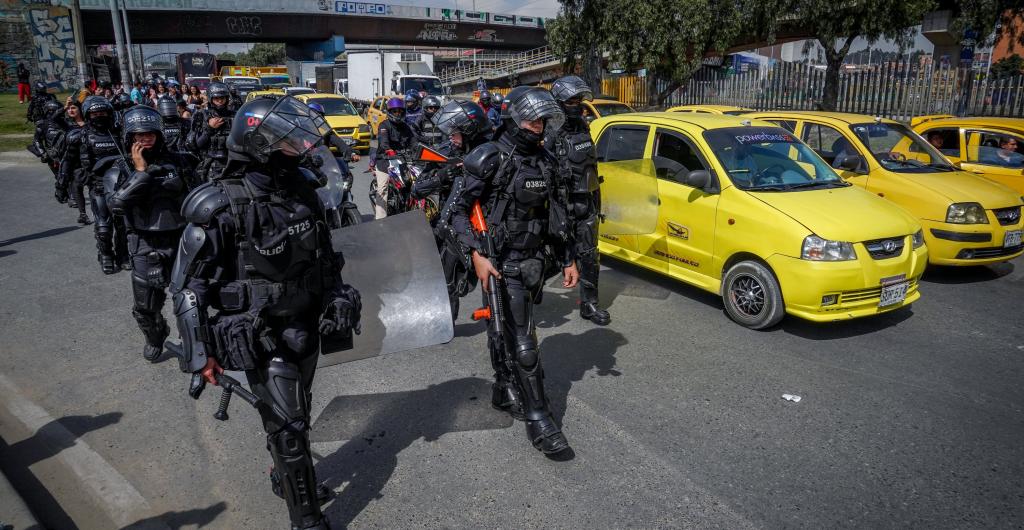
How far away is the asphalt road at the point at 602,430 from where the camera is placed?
3.44 m

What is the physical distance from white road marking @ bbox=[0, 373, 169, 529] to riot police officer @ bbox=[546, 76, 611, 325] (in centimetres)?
350

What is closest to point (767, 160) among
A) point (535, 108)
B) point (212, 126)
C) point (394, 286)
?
point (535, 108)

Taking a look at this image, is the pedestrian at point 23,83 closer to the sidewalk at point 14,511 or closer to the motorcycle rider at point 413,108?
the motorcycle rider at point 413,108

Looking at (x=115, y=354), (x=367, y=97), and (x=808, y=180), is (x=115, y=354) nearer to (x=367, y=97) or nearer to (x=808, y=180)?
(x=808, y=180)

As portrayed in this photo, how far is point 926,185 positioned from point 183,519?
25.5 feet

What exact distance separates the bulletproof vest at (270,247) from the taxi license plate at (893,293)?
16.0 feet

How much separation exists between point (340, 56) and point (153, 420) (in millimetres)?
56192

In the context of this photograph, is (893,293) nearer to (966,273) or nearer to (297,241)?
(966,273)

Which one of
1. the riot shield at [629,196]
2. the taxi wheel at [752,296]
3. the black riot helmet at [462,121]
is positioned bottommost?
the taxi wheel at [752,296]

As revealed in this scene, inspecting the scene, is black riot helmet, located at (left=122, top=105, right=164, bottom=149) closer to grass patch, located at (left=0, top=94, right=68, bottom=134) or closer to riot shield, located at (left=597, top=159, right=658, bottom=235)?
riot shield, located at (left=597, top=159, right=658, bottom=235)

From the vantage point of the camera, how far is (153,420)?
14.5ft

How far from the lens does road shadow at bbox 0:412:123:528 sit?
11.3 ft

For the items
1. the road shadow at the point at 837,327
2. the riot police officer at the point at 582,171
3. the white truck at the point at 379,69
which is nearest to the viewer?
the riot police officer at the point at 582,171

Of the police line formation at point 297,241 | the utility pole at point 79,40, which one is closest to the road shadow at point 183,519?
the police line formation at point 297,241
